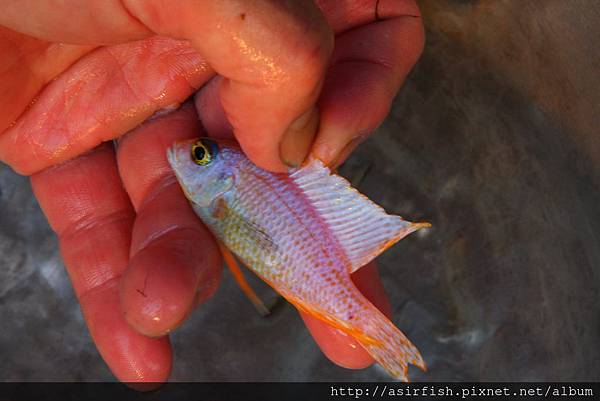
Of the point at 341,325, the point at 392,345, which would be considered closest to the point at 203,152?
the point at 341,325

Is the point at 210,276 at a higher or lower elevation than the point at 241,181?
lower

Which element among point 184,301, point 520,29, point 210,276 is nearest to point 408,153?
→ point 520,29

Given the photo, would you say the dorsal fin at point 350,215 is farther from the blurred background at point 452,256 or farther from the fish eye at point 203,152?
the blurred background at point 452,256

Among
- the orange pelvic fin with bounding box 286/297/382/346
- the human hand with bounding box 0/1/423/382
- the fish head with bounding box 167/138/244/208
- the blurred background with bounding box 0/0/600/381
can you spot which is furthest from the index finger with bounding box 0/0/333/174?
the blurred background with bounding box 0/0/600/381

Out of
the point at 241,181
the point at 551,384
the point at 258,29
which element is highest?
the point at 258,29

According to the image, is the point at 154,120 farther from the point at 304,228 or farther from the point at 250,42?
the point at 250,42

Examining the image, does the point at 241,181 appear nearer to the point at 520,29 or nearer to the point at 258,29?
the point at 258,29

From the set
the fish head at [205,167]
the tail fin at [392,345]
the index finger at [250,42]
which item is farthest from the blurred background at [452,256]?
the index finger at [250,42]
